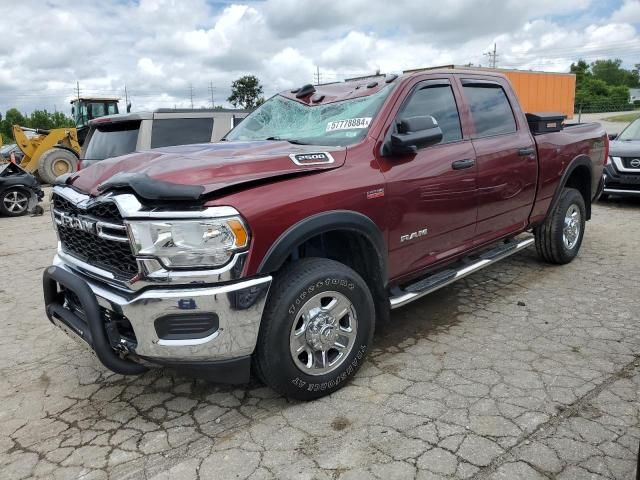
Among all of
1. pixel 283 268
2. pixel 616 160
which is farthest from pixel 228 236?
pixel 616 160

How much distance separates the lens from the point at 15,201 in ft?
38.9

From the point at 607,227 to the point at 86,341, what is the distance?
728 cm

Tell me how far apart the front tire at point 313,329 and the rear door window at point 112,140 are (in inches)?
221

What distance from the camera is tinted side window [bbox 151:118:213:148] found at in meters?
7.79

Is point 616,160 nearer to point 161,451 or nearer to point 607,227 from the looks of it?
point 607,227

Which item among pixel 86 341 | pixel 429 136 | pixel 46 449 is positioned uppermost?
pixel 429 136

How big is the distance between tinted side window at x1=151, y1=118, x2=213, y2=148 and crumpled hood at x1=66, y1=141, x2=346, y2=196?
4.55 meters

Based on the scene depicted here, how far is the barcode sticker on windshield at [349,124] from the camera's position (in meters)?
3.54

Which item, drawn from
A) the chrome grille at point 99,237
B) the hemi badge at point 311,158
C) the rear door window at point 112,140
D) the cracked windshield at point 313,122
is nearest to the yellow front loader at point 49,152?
the rear door window at point 112,140

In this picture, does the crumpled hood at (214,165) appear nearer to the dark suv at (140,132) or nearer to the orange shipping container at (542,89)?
the dark suv at (140,132)

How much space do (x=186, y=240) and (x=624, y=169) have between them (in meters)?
8.83

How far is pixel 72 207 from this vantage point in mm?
3166

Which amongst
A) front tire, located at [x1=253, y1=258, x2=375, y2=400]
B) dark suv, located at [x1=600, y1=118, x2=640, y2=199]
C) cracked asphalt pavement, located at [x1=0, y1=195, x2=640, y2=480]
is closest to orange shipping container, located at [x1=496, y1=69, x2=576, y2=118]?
dark suv, located at [x1=600, y1=118, x2=640, y2=199]

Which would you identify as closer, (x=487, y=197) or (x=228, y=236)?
(x=228, y=236)
